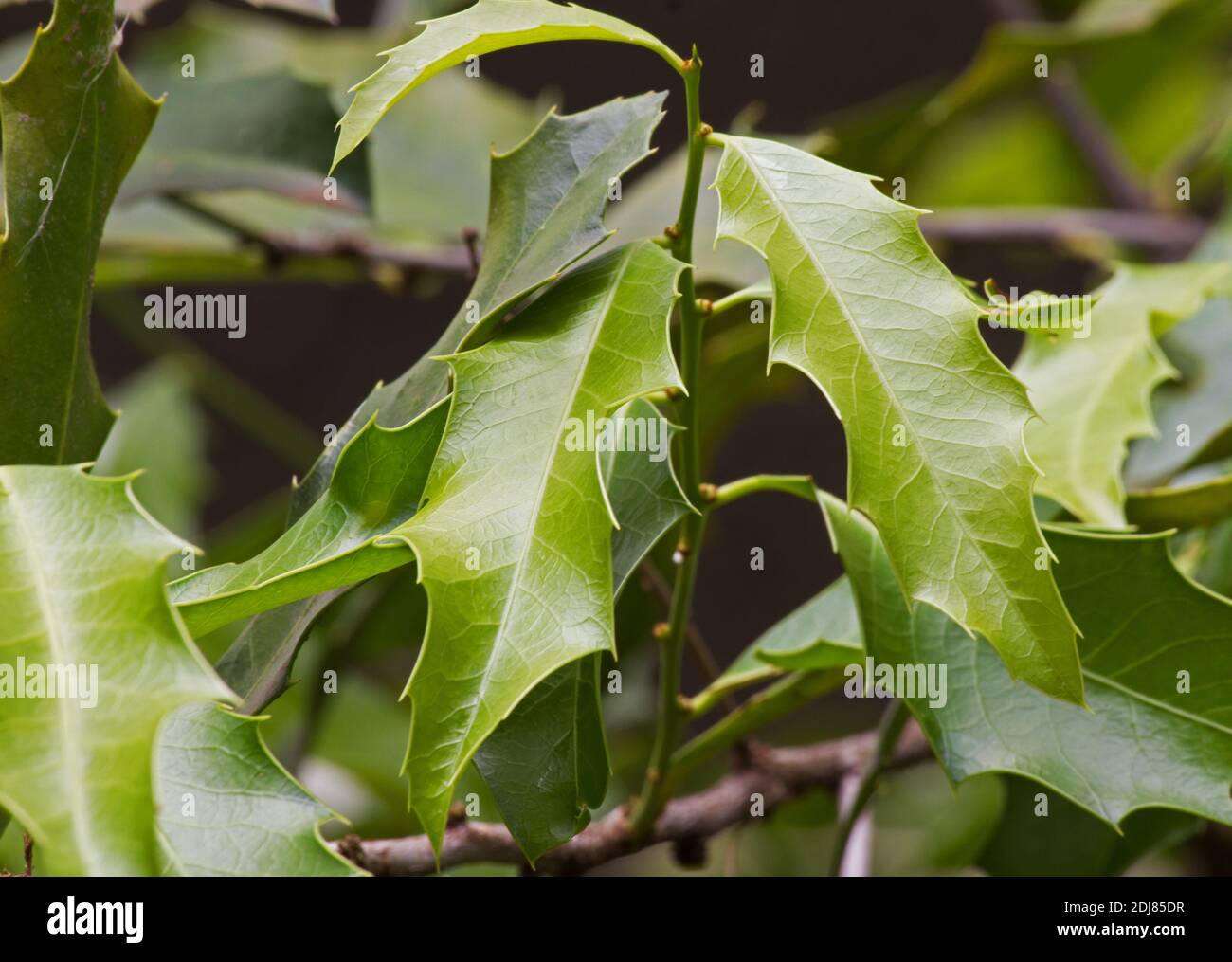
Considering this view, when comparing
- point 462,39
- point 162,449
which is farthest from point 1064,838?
point 162,449

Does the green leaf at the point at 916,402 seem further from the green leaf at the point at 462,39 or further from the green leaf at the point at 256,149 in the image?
the green leaf at the point at 256,149

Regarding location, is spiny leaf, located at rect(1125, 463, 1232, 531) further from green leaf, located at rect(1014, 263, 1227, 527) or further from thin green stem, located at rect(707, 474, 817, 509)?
thin green stem, located at rect(707, 474, 817, 509)

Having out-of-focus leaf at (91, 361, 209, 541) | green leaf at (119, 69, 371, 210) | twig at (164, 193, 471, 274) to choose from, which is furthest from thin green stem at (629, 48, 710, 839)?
out-of-focus leaf at (91, 361, 209, 541)

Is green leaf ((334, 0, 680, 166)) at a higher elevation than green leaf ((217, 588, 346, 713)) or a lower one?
higher

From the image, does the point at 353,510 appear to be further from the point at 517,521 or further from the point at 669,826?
the point at 669,826

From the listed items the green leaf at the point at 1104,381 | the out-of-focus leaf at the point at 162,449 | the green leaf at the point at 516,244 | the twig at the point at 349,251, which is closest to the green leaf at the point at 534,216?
the green leaf at the point at 516,244

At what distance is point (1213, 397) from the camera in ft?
2.39

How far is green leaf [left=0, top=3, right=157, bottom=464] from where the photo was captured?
396 millimetres

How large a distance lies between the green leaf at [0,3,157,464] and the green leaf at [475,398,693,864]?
21cm

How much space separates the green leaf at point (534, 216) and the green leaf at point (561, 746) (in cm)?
8

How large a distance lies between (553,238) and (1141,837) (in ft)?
1.38

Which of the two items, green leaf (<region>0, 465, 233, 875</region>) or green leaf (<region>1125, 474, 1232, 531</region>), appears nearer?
green leaf (<region>0, 465, 233, 875</region>)

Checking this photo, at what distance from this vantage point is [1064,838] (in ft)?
1.88

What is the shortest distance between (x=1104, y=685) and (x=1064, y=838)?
18cm
